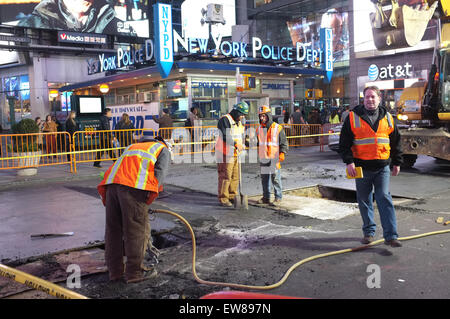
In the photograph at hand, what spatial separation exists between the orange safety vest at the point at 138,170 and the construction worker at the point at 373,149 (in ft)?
7.89

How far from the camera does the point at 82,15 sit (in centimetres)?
3488

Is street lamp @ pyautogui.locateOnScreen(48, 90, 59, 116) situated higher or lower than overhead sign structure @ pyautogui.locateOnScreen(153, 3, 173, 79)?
lower

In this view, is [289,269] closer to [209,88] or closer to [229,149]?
[229,149]

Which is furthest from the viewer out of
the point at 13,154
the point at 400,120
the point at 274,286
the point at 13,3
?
A: the point at 13,3

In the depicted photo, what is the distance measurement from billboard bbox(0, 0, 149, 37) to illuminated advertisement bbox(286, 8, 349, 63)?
51.3ft

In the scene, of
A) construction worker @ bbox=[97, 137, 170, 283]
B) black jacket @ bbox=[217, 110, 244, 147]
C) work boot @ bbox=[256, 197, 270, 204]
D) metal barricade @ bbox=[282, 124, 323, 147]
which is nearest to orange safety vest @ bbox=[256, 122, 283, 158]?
black jacket @ bbox=[217, 110, 244, 147]

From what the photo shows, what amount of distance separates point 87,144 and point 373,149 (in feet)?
40.1

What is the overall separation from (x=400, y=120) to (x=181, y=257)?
8.95 meters

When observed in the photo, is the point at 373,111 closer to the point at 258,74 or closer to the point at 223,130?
the point at 223,130

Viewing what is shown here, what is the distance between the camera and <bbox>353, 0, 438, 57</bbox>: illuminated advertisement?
467 inches

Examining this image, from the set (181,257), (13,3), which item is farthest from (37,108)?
(181,257)

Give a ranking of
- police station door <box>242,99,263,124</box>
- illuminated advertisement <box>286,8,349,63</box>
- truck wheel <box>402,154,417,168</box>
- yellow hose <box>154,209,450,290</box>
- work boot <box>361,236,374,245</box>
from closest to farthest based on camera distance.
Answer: yellow hose <box>154,209,450,290</box>
work boot <box>361,236,374,245</box>
truck wheel <box>402,154,417,168</box>
police station door <box>242,99,263,124</box>
illuminated advertisement <box>286,8,349,63</box>

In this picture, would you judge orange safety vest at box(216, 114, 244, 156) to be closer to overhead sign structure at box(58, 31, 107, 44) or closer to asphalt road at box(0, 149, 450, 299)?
asphalt road at box(0, 149, 450, 299)

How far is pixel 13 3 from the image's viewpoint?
104ft
